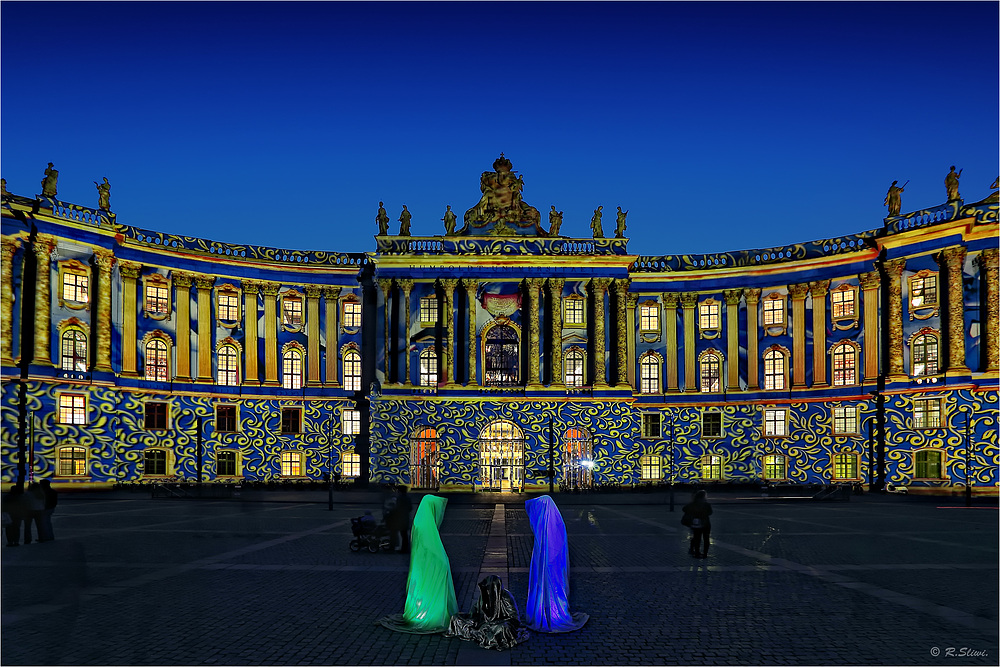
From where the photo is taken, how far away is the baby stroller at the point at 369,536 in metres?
21.3

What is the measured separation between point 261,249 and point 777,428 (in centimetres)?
3863

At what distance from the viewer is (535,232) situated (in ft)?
185

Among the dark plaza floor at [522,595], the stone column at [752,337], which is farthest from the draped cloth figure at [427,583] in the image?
the stone column at [752,337]

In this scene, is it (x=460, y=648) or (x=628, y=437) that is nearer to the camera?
(x=460, y=648)

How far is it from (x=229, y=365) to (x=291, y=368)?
166 inches

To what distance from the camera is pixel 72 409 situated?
47.8 metres

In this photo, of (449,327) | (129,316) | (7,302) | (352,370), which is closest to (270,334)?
(352,370)

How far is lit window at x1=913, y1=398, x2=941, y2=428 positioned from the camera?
47.4 meters

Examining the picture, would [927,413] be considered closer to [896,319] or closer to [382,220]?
[896,319]

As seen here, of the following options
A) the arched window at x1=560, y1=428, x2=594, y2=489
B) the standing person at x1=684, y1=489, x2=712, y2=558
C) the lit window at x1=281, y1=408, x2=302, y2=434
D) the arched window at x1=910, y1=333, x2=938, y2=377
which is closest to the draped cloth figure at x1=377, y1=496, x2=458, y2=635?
the standing person at x1=684, y1=489, x2=712, y2=558

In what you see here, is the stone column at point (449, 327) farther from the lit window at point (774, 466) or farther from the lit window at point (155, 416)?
the lit window at point (774, 466)

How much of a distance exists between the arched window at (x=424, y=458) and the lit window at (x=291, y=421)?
895cm

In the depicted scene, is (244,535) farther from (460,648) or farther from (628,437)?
(628,437)

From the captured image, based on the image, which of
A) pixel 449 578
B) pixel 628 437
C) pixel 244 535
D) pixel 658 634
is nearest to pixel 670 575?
pixel 658 634
